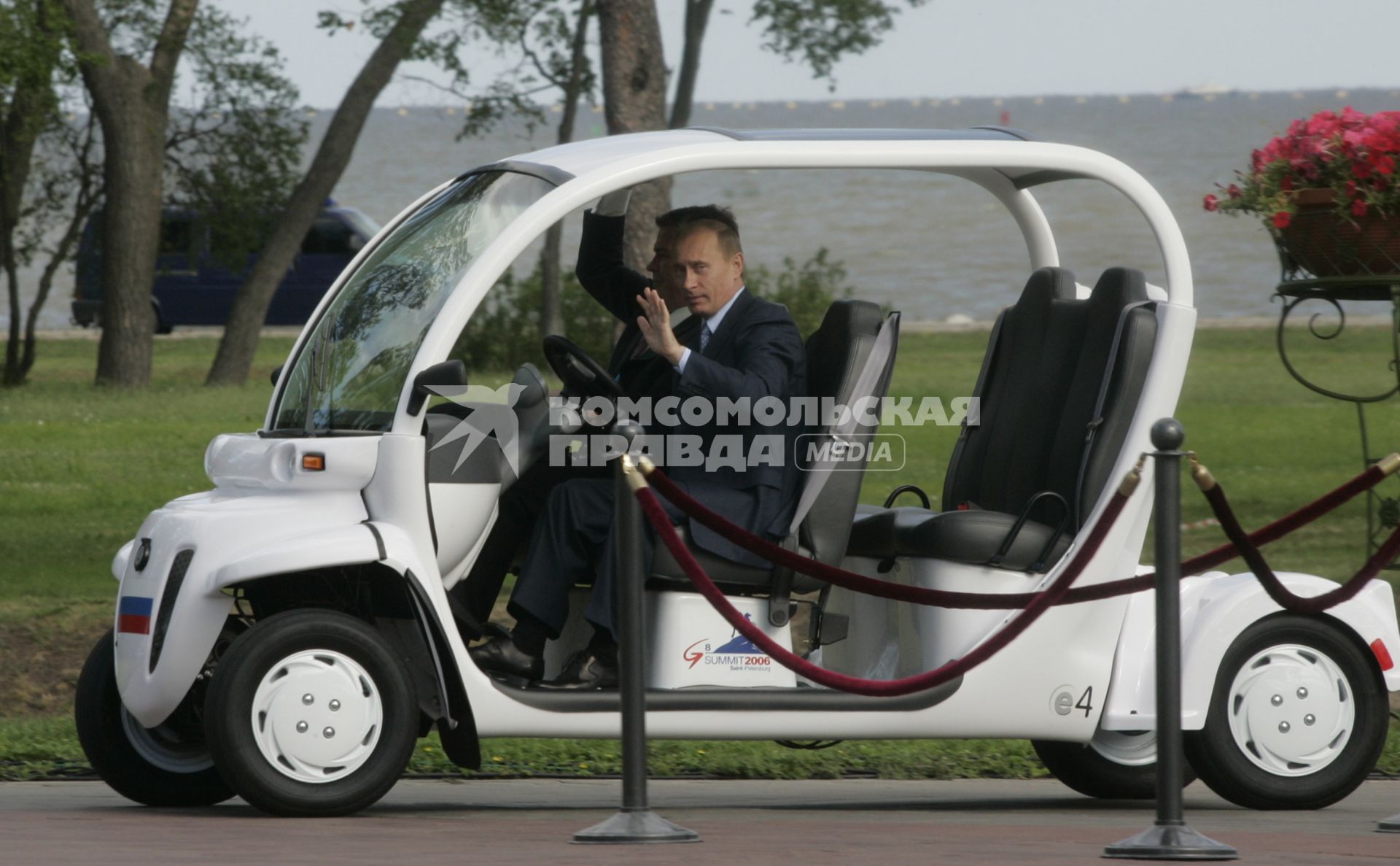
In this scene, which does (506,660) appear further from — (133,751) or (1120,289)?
(1120,289)

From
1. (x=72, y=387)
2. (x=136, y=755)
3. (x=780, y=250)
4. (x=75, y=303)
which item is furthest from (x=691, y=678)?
(x=780, y=250)

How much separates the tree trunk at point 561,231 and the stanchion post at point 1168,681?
12985 millimetres

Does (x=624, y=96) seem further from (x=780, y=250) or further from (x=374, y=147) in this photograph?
(x=374, y=147)

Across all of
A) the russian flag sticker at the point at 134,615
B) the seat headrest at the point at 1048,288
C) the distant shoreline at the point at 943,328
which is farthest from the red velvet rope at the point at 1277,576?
the distant shoreline at the point at 943,328

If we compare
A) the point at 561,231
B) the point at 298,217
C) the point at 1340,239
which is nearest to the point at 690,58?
the point at 561,231

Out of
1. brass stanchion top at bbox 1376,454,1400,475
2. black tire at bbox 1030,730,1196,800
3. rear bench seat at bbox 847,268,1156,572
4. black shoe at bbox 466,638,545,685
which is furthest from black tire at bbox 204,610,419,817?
brass stanchion top at bbox 1376,454,1400,475

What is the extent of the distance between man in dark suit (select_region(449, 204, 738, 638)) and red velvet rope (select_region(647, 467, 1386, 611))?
61 centimetres

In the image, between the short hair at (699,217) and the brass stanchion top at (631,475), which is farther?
the short hair at (699,217)

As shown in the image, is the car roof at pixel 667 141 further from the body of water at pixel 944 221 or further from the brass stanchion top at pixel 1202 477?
the body of water at pixel 944 221

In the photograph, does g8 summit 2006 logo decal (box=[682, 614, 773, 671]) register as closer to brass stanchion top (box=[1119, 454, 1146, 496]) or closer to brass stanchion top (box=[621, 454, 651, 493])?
brass stanchion top (box=[621, 454, 651, 493])

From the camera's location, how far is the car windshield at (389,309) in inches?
225

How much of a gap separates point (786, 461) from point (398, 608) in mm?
1140

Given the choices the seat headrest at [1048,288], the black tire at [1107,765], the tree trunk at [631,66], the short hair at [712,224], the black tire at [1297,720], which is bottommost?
the black tire at [1107,765]

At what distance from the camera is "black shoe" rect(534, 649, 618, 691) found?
5.73 meters
